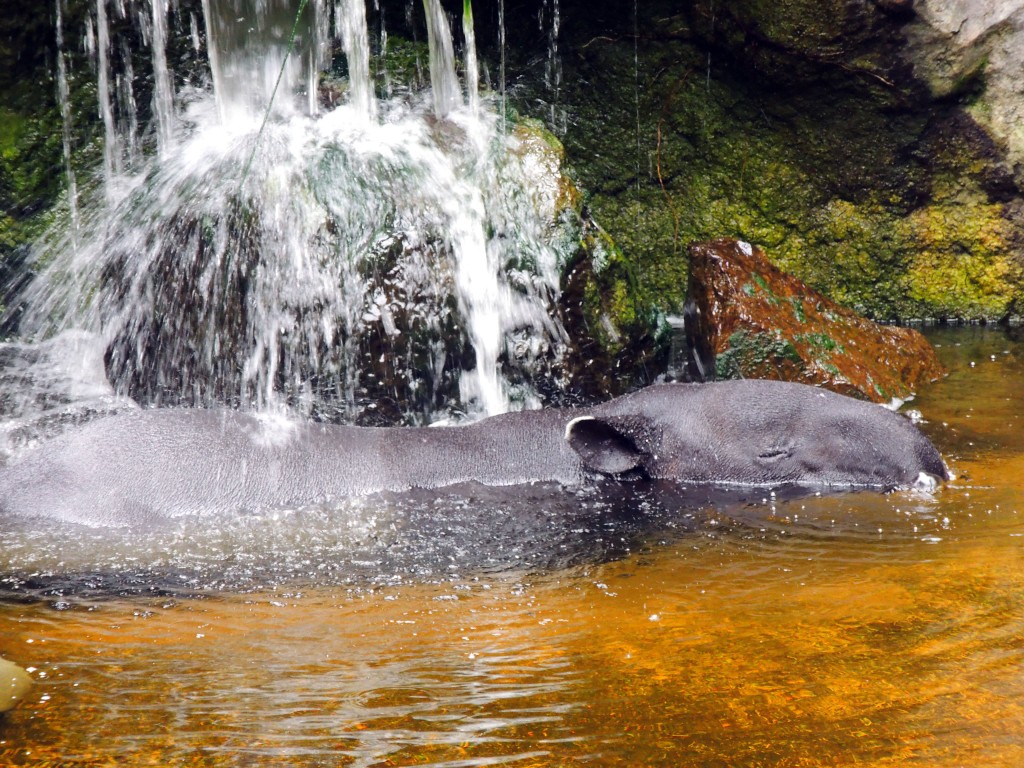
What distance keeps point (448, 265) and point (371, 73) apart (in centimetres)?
227

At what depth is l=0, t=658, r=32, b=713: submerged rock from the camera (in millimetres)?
2801

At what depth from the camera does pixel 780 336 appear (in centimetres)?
657

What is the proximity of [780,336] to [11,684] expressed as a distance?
4.93 m

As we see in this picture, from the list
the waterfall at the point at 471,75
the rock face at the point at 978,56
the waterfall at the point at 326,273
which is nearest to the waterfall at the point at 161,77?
the waterfall at the point at 326,273

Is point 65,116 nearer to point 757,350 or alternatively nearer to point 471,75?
point 471,75

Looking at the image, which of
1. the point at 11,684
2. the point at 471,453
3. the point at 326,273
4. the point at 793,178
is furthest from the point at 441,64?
the point at 11,684

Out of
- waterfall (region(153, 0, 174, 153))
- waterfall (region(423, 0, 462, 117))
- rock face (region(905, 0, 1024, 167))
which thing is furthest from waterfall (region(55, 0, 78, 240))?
rock face (region(905, 0, 1024, 167))

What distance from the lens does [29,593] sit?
12.5 ft

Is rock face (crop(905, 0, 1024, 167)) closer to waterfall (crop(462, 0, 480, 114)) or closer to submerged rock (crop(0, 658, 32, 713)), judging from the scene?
waterfall (crop(462, 0, 480, 114))

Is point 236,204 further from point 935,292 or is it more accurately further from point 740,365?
point 935,292

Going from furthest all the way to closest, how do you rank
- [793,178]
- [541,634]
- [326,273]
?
1. [793,178]
2. [326,273]
3. [541,634]

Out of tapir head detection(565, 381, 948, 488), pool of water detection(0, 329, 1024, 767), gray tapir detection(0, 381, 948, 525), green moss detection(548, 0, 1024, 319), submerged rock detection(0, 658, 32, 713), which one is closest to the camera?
pool of water detection(0, 329, 1024, 767)

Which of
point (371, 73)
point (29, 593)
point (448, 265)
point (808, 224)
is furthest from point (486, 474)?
point (808, 224)

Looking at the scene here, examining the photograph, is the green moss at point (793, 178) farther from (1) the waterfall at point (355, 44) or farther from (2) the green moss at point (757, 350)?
(2) the green moss at point (757, 350)
